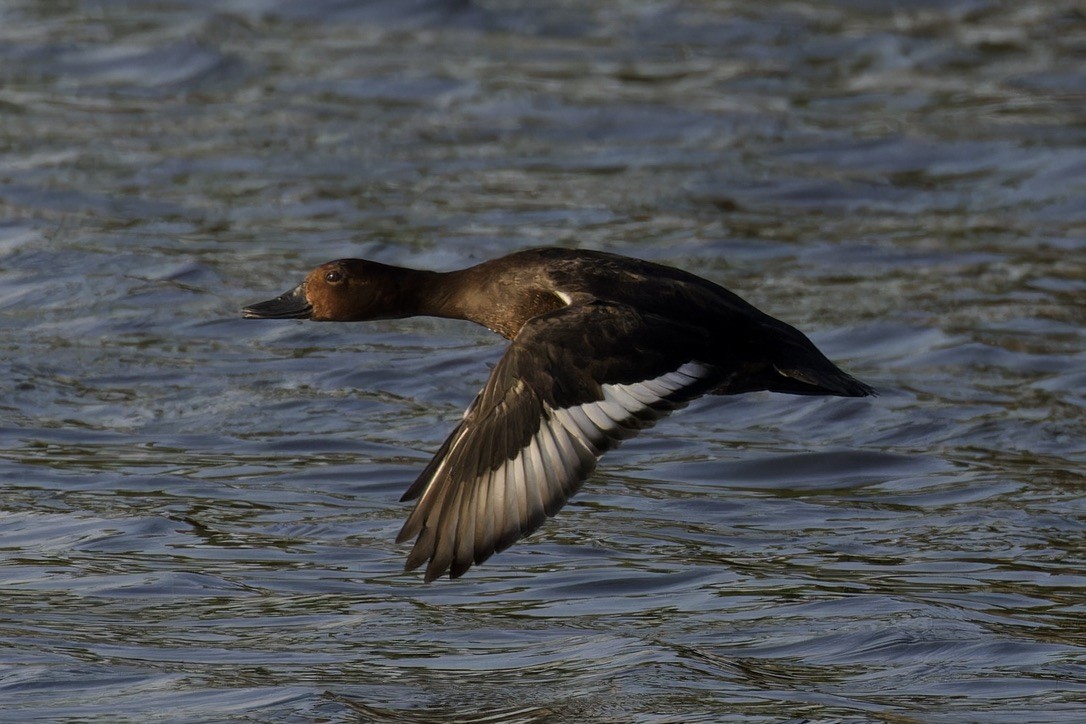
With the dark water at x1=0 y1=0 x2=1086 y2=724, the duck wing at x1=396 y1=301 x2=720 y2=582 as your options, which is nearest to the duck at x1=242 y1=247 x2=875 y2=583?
the duck wing at x1=396 y1=301 x2=720 y2=582

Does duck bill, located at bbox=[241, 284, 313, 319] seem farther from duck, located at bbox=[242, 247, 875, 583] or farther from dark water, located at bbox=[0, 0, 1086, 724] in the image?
dark water, located at bbox=[0, 0, 1086, 724]

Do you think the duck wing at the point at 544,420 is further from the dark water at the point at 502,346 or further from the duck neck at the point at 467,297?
the duck neck at the point at 467,297

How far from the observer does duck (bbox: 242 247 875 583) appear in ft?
18.9

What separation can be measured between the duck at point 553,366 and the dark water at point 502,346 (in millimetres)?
465

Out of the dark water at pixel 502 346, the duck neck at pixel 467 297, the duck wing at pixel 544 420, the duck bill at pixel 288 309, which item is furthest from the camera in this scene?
the duck bill at pixel 288 309

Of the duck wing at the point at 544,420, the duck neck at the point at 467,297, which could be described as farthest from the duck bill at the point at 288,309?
the duck wing at the point at 544,420

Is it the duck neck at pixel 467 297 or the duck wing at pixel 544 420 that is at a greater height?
the duck neck at pixel 467 297

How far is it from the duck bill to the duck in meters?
0.03

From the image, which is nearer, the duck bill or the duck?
the duck

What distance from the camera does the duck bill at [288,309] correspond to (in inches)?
297

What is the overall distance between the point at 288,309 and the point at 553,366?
175 cm

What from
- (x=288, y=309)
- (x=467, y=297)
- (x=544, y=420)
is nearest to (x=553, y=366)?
(x=544, y=420)

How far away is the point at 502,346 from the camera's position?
9.81 meters

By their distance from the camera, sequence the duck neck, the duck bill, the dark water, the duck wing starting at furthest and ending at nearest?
the duck bill < the duck neck < the dark water < the duck wing
